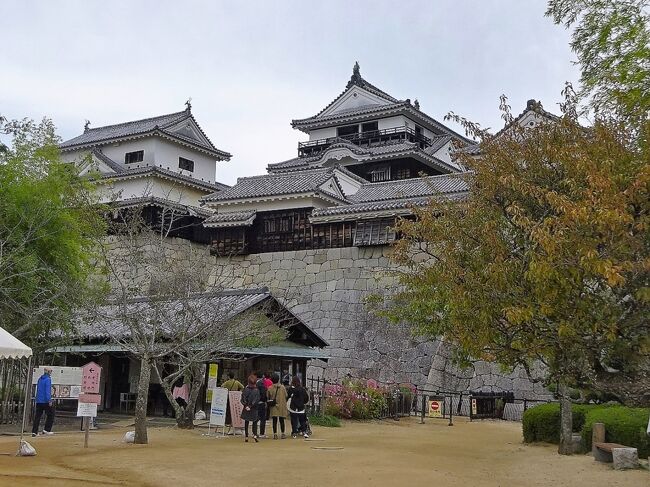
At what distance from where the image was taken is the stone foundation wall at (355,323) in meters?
27.5

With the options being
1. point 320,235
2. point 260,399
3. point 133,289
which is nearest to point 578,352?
point 260,399

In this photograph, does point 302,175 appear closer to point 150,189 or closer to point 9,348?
point 150,189

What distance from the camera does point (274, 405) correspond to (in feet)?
52.9

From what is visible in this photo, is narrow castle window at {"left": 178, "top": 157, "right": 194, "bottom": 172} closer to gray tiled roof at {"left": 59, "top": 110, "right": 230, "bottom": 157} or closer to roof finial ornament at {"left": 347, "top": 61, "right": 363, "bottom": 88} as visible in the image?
gray tiled roof at {"left": 59, "top": 110, "right": 230, "bottom": 157}

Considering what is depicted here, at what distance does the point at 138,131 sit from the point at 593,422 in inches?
1235

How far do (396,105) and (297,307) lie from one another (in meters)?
15.5

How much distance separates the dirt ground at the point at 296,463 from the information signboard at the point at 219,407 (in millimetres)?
512

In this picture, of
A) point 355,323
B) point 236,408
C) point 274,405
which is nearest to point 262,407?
point 274,405

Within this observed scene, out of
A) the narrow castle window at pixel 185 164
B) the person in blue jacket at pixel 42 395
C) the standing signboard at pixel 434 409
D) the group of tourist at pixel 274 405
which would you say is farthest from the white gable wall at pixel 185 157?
the group of tourist at pixel 274 405

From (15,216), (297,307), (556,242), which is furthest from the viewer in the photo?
(297,307)

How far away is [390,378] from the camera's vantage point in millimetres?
28375

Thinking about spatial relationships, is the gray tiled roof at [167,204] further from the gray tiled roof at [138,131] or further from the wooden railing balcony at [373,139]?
the wooden railing balcony at [373,139]

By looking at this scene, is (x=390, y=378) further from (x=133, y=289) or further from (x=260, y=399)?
(x=133, y=289)

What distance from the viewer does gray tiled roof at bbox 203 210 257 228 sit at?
33000 mm
